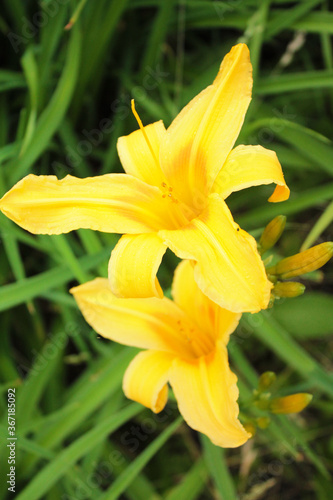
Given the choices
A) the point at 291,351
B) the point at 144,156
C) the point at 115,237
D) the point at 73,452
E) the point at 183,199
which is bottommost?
the point at 291,351

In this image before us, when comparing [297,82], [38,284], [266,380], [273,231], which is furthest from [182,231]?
[297,82]

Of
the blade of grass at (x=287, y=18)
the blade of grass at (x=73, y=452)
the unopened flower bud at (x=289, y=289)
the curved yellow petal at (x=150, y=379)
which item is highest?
the blade of grass at (x=287, y=18)

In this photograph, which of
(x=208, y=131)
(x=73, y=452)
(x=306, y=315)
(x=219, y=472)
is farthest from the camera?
(x=306, y=315)

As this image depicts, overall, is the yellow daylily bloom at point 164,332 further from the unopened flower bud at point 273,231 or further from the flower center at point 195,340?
the unopened flower bud at point 273,231

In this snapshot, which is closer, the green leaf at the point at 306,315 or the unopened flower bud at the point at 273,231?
the unopened flower bud at the point at 273,231

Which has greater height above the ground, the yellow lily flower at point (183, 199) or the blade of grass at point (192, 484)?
the yellow lily flower at point (183, 199)

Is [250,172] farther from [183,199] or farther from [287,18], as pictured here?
[287,18]

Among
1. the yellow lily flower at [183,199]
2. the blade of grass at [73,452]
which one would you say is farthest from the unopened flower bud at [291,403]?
the yellow lily flower at [183,199]
